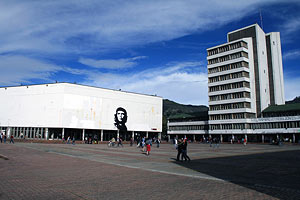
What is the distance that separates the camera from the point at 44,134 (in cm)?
6431

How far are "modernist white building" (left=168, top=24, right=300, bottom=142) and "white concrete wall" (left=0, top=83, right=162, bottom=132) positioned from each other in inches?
1176

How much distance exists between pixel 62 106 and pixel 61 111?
130cm

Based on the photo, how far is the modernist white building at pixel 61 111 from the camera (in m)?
64.3

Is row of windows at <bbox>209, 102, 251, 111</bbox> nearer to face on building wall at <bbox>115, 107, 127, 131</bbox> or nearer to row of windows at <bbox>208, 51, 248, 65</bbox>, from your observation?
row of windows at <bbox>208, 51, 248, 65</bbox>

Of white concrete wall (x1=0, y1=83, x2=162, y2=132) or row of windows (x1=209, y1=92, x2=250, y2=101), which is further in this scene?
row of windows (x1=209, y1=92, x2=250, y2=101)

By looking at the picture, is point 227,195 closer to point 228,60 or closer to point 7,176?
point 7,176

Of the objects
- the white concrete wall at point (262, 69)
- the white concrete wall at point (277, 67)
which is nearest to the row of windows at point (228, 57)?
the white concrete wall at point (262, 69)

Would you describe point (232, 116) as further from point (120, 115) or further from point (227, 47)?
point (120, 115)

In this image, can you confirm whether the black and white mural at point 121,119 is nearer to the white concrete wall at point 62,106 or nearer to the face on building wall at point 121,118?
the face on building wall at point 121,118

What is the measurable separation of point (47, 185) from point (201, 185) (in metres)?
5.47

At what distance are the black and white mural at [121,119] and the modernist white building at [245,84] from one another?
28593mm

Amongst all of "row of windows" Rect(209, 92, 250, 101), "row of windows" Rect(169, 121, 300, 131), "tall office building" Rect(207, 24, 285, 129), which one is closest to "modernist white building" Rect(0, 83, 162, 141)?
"row of windows" Rect(169, 121, 300, 131)

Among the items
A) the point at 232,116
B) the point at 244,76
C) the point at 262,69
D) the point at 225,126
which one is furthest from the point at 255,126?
the point at 262,69

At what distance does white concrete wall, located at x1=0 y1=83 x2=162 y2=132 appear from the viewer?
64.3 m
